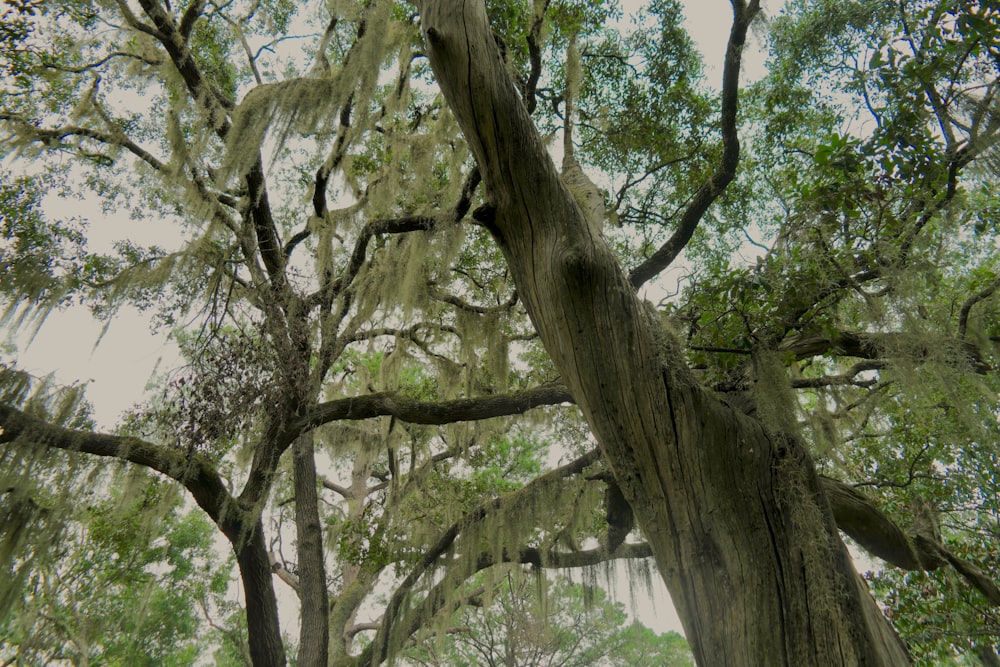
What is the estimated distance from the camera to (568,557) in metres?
4.52

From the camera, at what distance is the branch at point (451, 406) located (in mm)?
3834

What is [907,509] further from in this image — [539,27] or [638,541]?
[539,27]

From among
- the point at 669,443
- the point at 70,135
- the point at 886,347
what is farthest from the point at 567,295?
the point at 70,135

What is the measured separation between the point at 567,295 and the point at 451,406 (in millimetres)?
1815

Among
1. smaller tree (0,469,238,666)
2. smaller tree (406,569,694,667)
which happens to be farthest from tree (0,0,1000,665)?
smaller tree (406,569,694,667)

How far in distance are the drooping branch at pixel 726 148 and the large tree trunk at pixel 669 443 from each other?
162cm

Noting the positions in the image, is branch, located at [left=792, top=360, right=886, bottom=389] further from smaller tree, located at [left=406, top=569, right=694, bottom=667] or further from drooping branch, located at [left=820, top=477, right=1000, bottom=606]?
smaller tree, located at [left=406, top=569, right=694, bottom=667]

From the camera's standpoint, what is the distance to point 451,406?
388 centimetres

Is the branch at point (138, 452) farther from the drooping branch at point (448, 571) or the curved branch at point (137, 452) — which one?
the drooping branch at point (448, 571)

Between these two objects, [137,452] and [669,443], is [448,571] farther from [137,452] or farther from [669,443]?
[669,443]

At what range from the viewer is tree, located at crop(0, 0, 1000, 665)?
223 cm

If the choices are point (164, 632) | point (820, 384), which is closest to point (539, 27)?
point (820, 384)

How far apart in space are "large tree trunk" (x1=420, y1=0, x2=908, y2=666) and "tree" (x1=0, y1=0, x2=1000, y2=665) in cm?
1

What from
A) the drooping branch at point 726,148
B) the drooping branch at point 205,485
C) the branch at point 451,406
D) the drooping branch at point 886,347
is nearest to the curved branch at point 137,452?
the drooping branch at point 205,485
